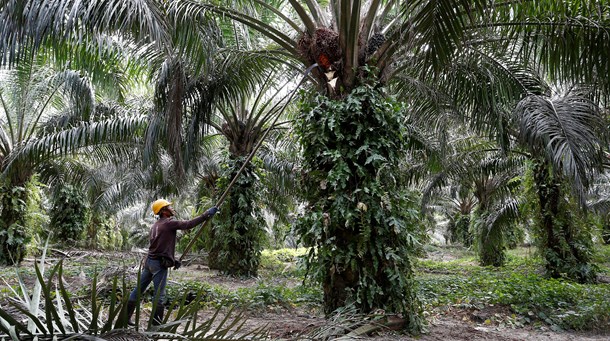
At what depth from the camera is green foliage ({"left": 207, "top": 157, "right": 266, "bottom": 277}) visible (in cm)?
1030

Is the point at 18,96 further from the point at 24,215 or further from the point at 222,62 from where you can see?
the point at 222,62

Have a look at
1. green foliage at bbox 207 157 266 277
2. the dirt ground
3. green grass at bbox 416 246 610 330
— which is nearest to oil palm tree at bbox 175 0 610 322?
the dirt ground

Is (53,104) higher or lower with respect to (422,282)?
higher

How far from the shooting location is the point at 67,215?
15531 mm

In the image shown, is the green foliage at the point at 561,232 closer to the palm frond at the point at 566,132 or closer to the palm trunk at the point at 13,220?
the palm frond at the point at 566,132

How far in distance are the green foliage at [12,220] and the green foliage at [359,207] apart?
7.97 metres

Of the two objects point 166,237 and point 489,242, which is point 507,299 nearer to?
point 166,237

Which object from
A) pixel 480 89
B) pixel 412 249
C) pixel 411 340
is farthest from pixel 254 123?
pixel 411 340

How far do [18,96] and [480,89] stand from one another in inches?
368

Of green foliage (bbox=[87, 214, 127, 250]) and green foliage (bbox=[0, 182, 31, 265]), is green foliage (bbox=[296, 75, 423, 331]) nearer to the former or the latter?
green foliage (bbox=[0, 182, 31, 265])

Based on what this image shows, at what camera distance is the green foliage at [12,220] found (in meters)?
10.2

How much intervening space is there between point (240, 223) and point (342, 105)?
222 inches

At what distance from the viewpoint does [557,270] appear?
966 cm

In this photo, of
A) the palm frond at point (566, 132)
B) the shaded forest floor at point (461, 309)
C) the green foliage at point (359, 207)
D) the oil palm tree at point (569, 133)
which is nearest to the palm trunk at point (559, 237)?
the oil palm tree at point (569, 133)
